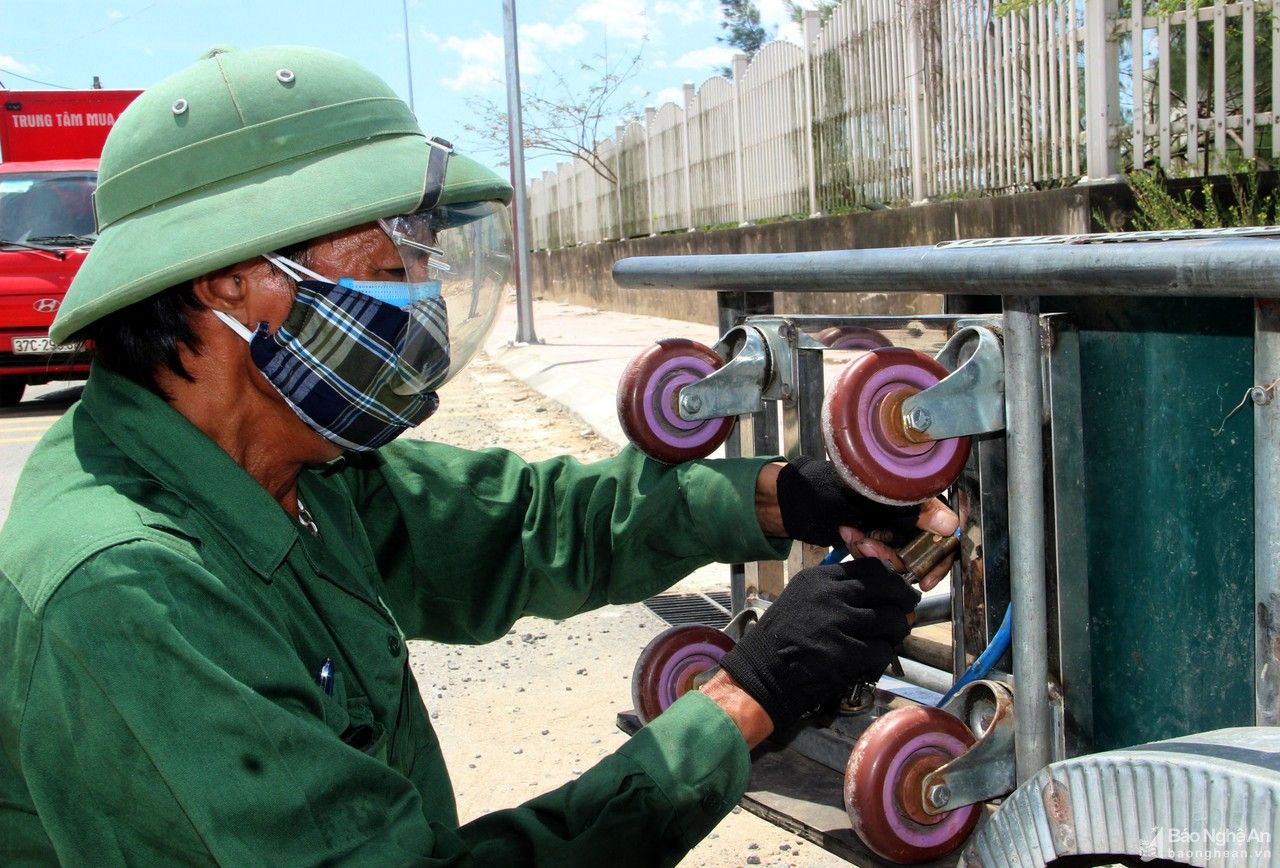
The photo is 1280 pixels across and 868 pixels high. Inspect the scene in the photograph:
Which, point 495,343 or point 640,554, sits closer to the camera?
point 640,554

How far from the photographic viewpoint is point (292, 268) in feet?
5.41

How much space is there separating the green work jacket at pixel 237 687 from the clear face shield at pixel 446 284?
28cm

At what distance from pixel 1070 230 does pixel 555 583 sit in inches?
225

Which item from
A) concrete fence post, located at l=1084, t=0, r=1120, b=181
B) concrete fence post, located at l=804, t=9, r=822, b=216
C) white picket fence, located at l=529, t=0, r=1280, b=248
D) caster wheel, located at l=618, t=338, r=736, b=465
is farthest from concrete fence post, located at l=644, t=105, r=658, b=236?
caster wheel, located at l=618, t=338, r=736, b=465

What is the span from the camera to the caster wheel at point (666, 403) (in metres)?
1.99

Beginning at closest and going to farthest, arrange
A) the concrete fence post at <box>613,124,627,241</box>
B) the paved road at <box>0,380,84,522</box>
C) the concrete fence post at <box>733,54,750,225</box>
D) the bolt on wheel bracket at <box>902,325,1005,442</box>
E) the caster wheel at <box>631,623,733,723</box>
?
the bolt on wheel bracket at <box>902,325,1005,442</box> < the caster wheel at <box>631,623,733,723</box> < the paved road at <box>0,380,84,522</box> < the concrete fence post at <box>733,54,750,225</box> < the concrete fence post at <box>613,124,627,241</box>

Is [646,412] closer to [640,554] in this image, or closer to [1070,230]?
[640,554]

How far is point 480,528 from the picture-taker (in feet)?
6.79

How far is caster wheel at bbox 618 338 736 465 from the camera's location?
1987 millimetres

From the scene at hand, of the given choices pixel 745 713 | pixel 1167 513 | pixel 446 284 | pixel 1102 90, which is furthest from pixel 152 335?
pixel 1102 90

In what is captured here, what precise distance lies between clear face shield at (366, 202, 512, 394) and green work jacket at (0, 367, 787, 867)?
0.28 metres

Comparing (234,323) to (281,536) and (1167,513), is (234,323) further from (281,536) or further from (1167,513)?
(1167,513)

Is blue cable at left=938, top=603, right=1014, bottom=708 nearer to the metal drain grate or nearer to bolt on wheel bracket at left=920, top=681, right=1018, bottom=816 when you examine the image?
bolt on wheel bracket at left=920, top=681, right=1018, bottom=816

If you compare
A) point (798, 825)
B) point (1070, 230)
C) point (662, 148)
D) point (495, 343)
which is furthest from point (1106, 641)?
point (662, 148)
